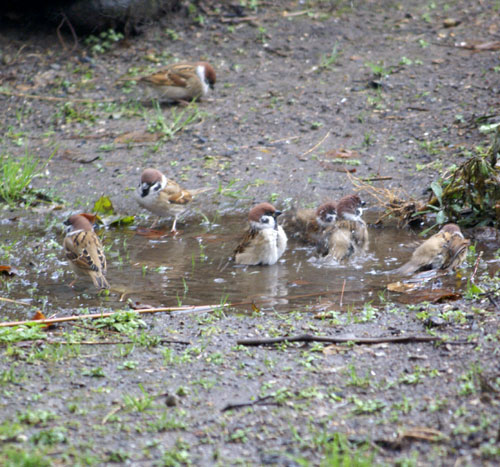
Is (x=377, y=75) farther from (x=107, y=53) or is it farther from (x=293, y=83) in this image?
(x=107, y=53)

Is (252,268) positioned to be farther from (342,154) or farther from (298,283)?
(342,154)

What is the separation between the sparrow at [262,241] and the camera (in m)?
6.97

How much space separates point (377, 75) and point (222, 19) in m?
3.46

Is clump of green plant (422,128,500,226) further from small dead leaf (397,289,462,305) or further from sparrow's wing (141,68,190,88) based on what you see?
sparrow's wing (141,68,190,88)

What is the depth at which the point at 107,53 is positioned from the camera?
1227cm

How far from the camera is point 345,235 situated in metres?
7.02

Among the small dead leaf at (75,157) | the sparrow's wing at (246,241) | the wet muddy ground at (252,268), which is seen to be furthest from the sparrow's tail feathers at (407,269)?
the small dead leaf at (75,157)

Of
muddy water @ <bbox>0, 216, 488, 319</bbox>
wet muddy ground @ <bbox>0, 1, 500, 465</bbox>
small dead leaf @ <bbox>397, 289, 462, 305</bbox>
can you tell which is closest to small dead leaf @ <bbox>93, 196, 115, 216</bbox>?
wet muddy ground @ <bbox>0, 1, 500, 465</bbox>

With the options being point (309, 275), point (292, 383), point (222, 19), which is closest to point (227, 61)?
point (222, 19)

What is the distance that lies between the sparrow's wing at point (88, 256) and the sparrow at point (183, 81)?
4.41m

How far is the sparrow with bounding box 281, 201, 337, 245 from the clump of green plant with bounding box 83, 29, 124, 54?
5.95 m

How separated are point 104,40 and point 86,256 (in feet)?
23.3

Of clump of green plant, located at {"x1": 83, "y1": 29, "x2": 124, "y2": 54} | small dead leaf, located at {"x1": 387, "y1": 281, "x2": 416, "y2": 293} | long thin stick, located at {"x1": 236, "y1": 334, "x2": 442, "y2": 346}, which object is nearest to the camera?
long thin stick, located at {"x1": 236, "y1": 334, "x2": 442, "y2": 346}

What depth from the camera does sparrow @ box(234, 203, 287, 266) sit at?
6.97 m
